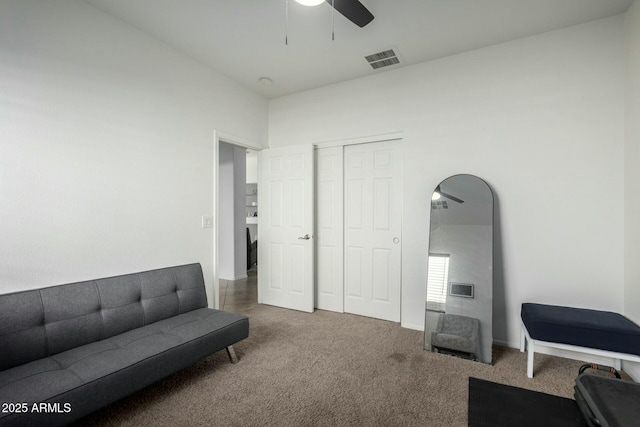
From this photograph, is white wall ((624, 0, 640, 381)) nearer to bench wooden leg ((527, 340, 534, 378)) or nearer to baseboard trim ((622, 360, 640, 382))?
baseboard trim ((622, 360, 640, 382))

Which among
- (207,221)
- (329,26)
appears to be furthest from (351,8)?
(207,221)

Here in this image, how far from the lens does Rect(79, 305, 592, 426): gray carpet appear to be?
6.17 feet

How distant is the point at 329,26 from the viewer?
8.78 feet

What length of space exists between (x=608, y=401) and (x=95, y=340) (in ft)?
9.88

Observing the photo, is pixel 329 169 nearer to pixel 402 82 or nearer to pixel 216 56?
pixel 402 82

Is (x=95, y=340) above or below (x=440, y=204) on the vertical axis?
below

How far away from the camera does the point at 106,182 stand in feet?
8.12

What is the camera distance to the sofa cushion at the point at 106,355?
1534 mm

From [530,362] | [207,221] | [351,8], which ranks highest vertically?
[351,8]

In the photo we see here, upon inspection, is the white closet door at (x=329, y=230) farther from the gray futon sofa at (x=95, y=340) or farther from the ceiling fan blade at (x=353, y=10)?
the ceiling fan blade at (x=353, y=10)

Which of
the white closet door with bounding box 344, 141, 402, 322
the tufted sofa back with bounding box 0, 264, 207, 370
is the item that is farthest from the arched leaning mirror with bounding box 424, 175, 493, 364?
the tufted sofa back with bounding box 0, 264, 207, 370

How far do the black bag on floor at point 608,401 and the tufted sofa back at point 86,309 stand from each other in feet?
9.20

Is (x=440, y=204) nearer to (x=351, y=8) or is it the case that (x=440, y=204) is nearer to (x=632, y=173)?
(x=632, y=173)

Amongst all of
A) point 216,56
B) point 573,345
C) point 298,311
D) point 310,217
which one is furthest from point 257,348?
point 216,56
